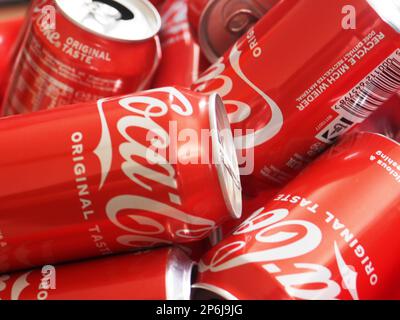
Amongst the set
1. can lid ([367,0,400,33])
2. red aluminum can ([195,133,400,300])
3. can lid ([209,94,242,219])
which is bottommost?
red aluminum can ([195,133,400,300])

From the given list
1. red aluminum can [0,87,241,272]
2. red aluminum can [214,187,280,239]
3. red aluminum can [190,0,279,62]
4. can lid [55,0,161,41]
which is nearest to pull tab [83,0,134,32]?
can lid [55,0,161,41]

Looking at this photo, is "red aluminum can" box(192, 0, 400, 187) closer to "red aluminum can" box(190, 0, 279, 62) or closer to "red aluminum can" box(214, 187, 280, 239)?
"red aluminum can" box(214, 187, 280, 239)

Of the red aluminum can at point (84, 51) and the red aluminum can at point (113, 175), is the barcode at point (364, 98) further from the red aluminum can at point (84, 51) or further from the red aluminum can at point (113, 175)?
the red aluminum can at point (84, 51)

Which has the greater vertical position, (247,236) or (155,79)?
(155,79)

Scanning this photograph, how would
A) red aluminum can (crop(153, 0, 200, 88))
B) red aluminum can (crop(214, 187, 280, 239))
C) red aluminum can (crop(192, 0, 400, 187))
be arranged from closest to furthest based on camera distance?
red aluminum can (crop(192, 0, 400, 187))
red aluminum can (crop(214, 187, 280, 239))
red aluminum can (crop(153, 0, 200, 88))

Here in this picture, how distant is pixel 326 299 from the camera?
74 cm

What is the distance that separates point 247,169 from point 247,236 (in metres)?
0.17

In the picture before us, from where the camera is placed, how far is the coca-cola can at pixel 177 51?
1222mm

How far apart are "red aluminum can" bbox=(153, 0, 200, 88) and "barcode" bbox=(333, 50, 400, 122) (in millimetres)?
379

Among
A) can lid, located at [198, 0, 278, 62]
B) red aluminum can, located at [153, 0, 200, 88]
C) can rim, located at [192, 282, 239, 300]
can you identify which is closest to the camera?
can rim, located at [192, 282, 239, 300]

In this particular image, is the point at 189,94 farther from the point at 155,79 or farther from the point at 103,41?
the point at 155,79

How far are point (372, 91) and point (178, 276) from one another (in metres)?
0.41

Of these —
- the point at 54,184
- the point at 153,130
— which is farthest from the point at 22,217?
the point at 153,130

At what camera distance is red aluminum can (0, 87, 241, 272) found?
74 centimetres
